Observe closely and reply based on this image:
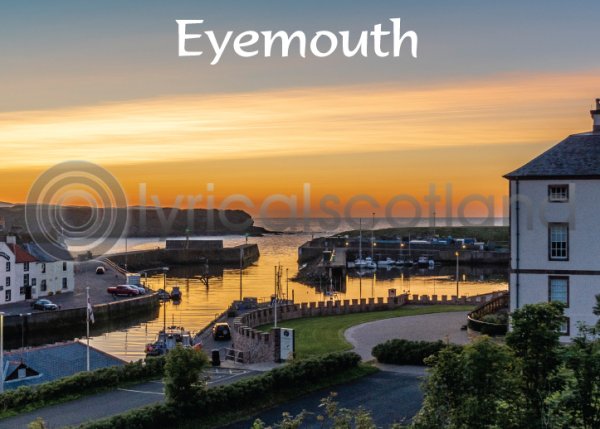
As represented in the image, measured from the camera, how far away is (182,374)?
24.9 meters

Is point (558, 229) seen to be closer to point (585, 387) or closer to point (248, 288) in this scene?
point (585, 387)

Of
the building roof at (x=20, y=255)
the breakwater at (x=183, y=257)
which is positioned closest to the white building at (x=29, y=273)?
the building roof at (x=20, y=255)

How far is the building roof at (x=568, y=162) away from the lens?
35.5 meters

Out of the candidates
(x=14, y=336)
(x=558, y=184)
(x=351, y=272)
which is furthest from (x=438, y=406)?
(x=351, y=272)

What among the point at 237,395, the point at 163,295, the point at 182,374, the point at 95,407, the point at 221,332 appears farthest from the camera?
the point at 163,295

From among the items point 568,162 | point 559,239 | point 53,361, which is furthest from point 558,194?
point 53,361

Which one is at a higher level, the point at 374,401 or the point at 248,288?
the point at 374,401

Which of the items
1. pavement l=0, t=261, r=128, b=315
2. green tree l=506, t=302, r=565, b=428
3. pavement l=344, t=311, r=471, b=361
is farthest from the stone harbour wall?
pavement l=0, t=261, r=128, b=315

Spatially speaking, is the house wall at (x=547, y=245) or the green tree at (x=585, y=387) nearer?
the green tree at (x=585, y=387)

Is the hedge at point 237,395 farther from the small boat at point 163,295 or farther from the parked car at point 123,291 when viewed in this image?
the small boat at point 163,295

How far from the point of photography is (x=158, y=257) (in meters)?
161

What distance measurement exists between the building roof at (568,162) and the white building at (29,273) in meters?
51.6

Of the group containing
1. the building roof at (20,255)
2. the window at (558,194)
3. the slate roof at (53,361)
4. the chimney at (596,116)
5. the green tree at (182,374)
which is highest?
the chimney at (596,116)

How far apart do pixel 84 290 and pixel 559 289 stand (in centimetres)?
6225
